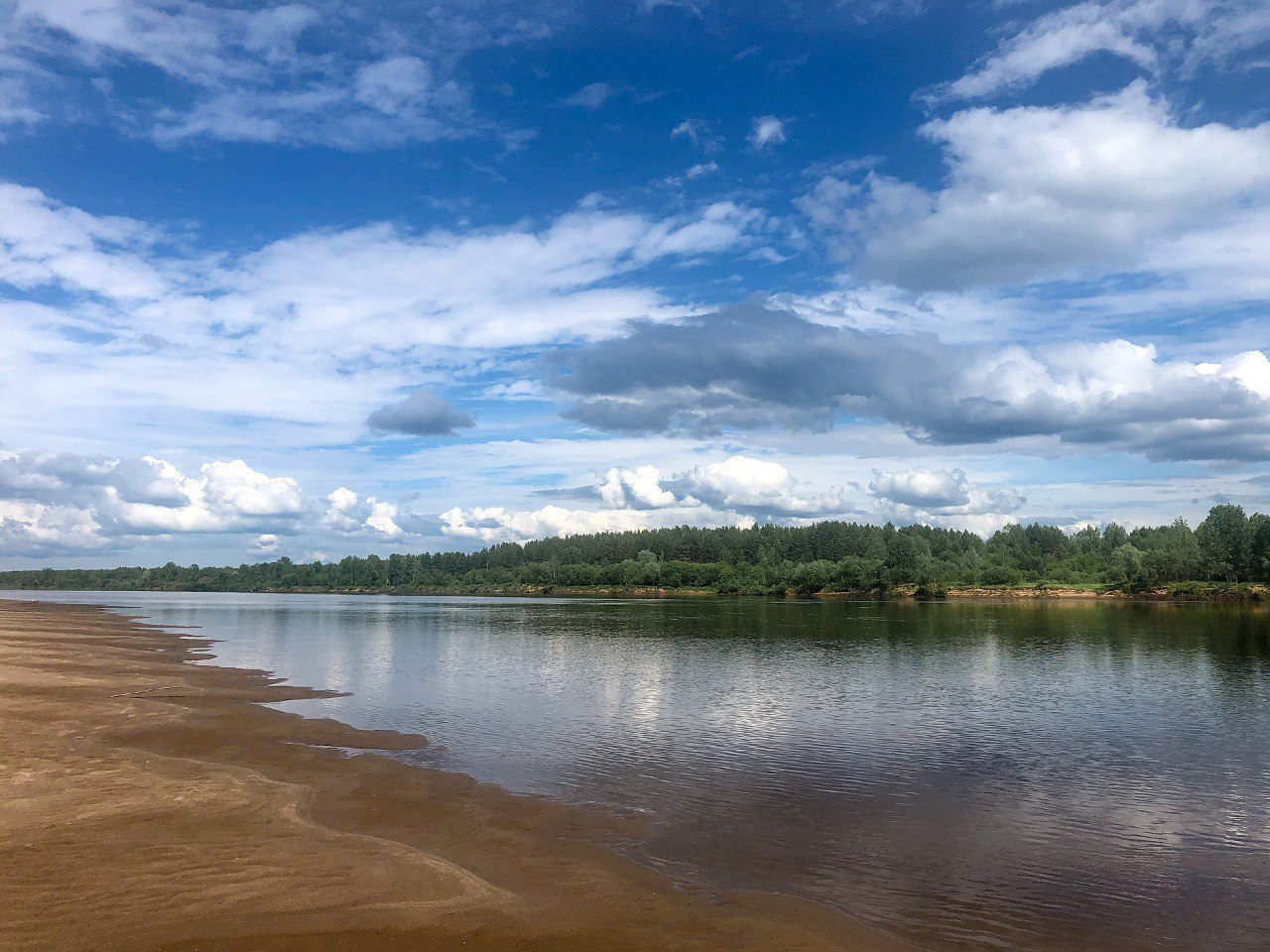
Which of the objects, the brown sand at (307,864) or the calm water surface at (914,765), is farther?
the calm water surface at (914,765)

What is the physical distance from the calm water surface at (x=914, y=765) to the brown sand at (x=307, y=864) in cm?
186

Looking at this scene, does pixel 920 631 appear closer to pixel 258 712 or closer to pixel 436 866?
pixel 258 712

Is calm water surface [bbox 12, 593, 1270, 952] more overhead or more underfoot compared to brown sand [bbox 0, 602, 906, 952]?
more underfoot

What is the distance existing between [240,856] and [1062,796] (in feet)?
66.1

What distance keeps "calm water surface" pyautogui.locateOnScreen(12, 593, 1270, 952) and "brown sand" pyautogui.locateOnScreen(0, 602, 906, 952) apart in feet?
6.10

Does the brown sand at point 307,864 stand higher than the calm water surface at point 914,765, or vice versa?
the brown sand at point 307,864

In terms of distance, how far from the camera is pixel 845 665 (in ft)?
166

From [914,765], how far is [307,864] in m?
18.2

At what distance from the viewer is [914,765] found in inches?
981

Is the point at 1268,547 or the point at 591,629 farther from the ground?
the point at 1268,547

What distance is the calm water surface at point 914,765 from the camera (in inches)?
579

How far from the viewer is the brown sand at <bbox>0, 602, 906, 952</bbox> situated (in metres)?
11.9

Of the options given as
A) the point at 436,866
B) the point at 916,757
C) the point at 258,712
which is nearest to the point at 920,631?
the point at 916,757

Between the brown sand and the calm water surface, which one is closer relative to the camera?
the brown sand
